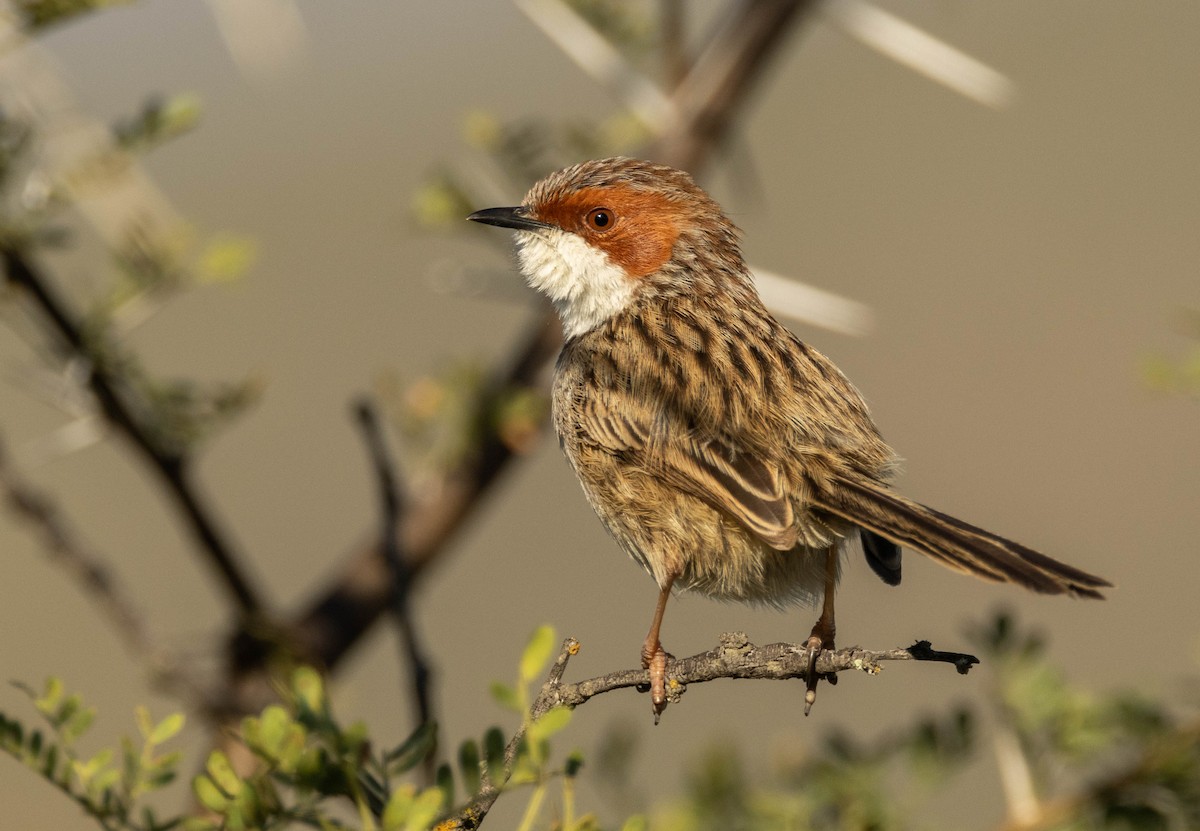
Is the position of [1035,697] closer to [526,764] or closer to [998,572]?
[998,572]

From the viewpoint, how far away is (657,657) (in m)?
3.27

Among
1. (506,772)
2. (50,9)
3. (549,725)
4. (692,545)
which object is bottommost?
(692,545)

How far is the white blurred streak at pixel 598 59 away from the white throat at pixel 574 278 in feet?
1.92

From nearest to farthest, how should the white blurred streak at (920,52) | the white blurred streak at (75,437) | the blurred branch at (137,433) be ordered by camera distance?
the blurred branch at (137,433), the white blurred streak at (75,437), the white blurred streak at (920,52)

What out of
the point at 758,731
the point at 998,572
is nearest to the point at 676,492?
the point at 998,572

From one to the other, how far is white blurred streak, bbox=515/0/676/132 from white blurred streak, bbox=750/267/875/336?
75 cm

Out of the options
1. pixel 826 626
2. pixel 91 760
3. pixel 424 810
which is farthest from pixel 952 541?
pixel 91 760

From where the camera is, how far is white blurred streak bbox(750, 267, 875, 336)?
4.38 m

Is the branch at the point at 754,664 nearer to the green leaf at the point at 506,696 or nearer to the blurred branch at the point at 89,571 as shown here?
the green leaf at the point at 506,696

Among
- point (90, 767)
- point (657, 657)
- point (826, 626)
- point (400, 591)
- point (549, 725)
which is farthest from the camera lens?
point (826, 626)

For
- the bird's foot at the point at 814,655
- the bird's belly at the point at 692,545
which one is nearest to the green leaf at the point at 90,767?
the bird's foot at the point at 814,655

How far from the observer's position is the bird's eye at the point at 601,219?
4617 millimetres

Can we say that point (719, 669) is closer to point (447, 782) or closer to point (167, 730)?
point (447, 782)

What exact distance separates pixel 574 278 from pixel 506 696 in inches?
104
